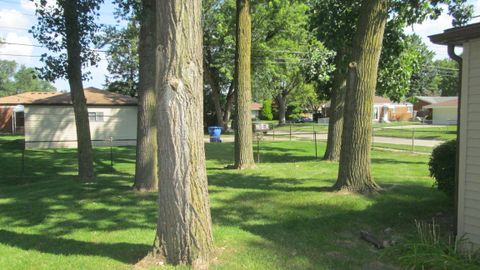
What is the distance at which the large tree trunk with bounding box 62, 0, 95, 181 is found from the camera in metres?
12.4

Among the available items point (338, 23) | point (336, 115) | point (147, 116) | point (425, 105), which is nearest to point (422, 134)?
point (336, 115)

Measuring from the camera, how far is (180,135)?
5023 mm

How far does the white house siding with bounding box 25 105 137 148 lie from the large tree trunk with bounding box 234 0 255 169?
49.4 feet

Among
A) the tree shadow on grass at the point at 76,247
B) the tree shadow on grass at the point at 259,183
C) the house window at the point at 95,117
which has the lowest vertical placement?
the tree shadow on grass at the point at 76,247

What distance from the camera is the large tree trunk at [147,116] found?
972 cm

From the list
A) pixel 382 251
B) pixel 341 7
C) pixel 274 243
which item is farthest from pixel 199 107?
pixel 341 7

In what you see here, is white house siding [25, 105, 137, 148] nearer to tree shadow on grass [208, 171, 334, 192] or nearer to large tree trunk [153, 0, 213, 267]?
tree shadow on grass [208, 171, 334, 192]

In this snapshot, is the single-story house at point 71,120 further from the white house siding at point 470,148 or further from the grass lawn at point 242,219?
the white house siding at point 470,148

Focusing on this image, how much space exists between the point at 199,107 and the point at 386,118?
71826 mm

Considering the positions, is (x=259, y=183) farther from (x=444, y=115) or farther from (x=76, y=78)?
(x=444, y=115)

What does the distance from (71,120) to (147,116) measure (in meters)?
19.9

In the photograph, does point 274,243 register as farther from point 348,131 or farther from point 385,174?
point 385,174

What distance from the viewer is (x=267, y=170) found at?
12.8 m

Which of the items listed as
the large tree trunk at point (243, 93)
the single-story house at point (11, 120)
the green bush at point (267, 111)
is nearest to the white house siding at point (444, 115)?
the green bush at point (267, 111)
